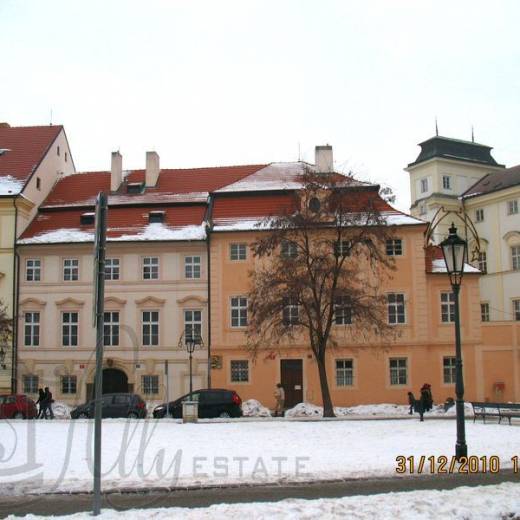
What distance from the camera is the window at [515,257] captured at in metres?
58.0

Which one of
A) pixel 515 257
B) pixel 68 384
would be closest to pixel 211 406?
pixel 68 384

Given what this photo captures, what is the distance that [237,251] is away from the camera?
40.8 m

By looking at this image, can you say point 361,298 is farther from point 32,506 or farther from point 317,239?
point 32,506

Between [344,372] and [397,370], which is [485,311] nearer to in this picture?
[397,370]

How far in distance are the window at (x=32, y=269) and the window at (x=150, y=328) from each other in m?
6.43

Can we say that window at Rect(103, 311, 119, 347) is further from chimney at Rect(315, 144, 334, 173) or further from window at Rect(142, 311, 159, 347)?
chimney at Rect(315, 144, 334, 173)

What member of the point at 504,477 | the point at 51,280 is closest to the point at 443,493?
the point at 504,477

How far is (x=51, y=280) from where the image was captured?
4138 cm

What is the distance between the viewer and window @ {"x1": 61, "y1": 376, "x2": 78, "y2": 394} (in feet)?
132

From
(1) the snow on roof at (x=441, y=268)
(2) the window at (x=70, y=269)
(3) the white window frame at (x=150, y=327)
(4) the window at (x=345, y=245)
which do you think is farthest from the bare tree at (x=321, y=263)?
(2) the window at (x=70, y=269)

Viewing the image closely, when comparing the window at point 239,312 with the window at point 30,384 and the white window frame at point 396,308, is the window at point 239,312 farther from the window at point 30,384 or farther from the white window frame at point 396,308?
the window at point 30,384

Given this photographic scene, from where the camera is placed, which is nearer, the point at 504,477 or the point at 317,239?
the point at 504,477

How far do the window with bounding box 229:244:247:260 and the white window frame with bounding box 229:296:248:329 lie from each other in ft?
7.20

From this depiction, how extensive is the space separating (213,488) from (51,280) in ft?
97.6
